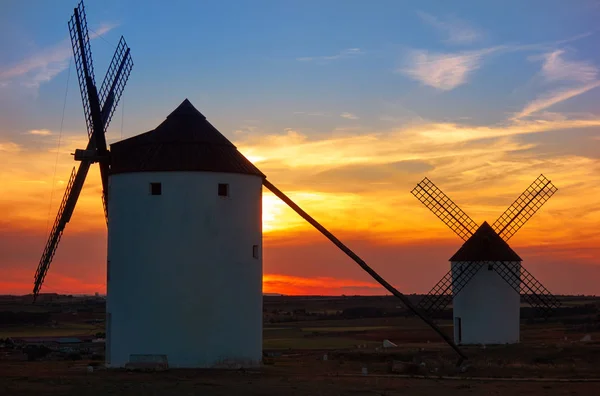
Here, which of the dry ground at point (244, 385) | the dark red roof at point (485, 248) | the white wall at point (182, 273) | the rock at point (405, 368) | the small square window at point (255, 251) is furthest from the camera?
the dark red roof at point (485, 248)

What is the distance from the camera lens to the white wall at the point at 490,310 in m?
49.4

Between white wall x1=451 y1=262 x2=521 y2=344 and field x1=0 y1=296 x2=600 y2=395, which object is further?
white wall x1=451 y1=262 x2=521 y2=344

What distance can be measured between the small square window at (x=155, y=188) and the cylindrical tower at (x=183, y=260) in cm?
4

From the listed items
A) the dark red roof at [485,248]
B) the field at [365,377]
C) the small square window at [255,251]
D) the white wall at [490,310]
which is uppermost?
the dark red roof at [485,248]

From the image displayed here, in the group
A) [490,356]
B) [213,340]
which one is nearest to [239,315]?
[213,340]

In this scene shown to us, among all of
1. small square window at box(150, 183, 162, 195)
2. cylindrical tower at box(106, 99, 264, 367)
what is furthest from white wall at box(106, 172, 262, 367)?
small square window at box(150, 183, 162, 195)

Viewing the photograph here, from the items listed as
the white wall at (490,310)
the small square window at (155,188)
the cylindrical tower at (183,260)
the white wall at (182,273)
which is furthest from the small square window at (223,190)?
the white wall at (490,310)

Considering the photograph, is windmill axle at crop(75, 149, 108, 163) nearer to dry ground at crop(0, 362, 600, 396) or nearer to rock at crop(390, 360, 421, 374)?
dry ground at crop(0, 362, 600, 396)

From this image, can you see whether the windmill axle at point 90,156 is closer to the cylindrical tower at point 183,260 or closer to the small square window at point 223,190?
the cylindrical tower at point 183,260

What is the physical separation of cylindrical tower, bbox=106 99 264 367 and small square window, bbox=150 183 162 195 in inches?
1.4

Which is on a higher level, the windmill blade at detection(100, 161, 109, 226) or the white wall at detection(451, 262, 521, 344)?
the windmill blade at detection(100, 161, 109, 226)

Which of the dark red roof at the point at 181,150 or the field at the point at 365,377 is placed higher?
the dark red roof at the point at 181,150

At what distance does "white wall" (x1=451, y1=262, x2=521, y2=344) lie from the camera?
49.4m

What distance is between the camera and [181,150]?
109ft
